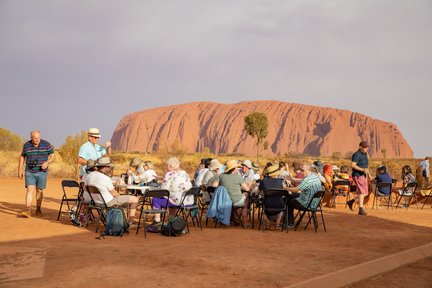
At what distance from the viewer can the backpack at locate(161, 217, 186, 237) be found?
27.8 ft

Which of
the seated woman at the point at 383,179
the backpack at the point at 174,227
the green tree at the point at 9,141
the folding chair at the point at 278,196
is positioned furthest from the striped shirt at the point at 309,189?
the green tree at the point at 9,141

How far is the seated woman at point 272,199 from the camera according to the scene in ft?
31.5

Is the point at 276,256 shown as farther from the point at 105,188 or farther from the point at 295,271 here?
the point at 105,188

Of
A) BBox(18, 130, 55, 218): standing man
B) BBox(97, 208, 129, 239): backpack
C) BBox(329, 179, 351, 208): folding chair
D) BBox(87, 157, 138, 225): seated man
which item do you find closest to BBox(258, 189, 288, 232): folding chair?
BBox(87, 157, 138, 225): seated man

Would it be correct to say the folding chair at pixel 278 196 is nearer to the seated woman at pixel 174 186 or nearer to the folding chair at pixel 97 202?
the seated woman at pixel 174 186

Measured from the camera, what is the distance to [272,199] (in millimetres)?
9641

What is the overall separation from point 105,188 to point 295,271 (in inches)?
152

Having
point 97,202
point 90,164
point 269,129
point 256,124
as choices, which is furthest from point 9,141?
point 269,129

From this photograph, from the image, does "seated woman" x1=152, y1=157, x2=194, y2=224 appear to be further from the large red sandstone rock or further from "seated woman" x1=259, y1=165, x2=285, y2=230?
the large red sandstone rock

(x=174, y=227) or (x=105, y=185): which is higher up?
(x=105, y=185)

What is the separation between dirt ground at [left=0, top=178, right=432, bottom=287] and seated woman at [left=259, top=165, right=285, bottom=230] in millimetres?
482

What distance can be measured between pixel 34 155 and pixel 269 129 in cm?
12564

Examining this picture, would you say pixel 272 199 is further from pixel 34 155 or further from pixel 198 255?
pixel 34 155

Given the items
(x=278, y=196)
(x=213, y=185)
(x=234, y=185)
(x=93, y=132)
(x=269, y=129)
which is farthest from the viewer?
(x=269, y=129)
